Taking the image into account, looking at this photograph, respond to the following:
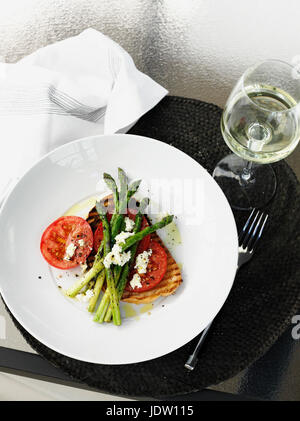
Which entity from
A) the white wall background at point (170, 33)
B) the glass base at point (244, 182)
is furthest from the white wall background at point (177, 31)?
the glass base at point (244, 182)

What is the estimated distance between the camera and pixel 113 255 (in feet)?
4.17

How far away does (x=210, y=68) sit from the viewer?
5.53 ft

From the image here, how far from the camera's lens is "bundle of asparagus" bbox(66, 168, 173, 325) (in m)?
1.27

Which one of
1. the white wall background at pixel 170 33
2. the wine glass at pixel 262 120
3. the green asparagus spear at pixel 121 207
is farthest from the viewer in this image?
the white wall background at pixel 170 33

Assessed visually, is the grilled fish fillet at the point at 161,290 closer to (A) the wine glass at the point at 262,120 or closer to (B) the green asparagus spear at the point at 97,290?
(B) the green asparagus spear at the point at 97,290

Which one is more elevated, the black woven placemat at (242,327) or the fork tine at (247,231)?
the fork tine at (247,231)

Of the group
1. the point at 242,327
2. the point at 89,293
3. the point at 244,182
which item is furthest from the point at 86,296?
the point at 244,182

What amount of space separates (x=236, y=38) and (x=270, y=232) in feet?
2.51

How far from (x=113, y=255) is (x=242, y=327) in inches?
15.0

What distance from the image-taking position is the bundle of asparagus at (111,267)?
4.17ft

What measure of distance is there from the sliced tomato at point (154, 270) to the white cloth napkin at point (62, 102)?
0.36 m

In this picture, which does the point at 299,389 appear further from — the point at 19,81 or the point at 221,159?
the point at 19,81

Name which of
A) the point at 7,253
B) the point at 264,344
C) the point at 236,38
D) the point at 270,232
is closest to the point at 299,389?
the point at 264,344

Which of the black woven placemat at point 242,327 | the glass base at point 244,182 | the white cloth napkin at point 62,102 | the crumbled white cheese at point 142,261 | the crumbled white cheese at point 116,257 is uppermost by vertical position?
the white cloth napkin at point 62,102
